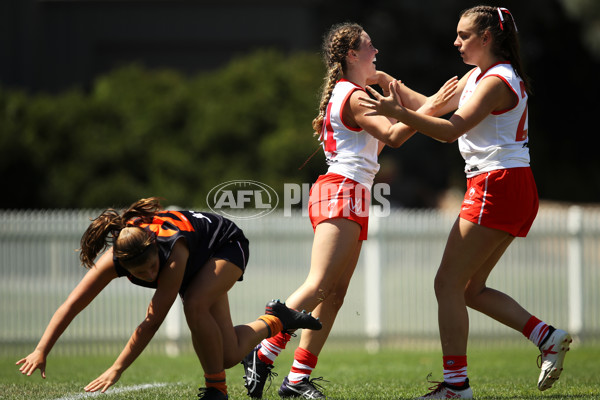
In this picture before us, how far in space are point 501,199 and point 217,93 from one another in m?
16.2

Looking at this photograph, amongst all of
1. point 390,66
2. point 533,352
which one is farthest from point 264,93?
point 533,352

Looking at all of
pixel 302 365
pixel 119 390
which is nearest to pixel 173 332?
pixel 119 390

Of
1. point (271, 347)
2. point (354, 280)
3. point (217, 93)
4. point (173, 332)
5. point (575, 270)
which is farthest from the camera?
point (217, 93)

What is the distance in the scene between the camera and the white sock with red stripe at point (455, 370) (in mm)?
4770

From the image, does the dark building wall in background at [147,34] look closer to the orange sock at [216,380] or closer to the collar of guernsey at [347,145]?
the collar of guernsey at [347,145]

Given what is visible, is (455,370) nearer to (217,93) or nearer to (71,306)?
(71,306)

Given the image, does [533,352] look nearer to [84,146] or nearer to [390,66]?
[84,146]

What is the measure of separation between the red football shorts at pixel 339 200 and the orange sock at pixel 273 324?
64 centimetres

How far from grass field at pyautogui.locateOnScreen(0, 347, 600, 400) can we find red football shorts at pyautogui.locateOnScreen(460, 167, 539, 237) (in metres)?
1.10

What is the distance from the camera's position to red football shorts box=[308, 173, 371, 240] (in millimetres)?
4930

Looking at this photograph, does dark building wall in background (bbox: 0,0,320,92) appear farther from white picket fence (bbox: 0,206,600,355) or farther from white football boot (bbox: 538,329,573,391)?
white football boot (bbox: 538,329,573,391)

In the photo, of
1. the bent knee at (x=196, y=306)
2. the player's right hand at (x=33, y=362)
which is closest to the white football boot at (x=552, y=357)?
the bent knee at (x=196, y=306)

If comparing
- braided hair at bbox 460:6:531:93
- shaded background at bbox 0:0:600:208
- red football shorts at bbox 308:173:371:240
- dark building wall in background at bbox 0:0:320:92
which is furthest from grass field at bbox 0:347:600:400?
dark building wall in background at bbox 0:0:320:92

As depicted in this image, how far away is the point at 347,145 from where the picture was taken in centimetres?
505
